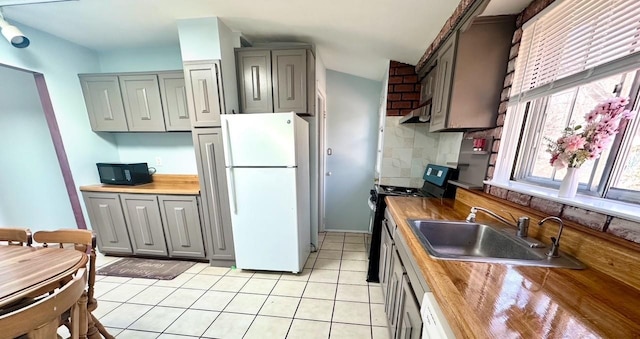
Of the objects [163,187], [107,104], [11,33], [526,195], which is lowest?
[163,187]

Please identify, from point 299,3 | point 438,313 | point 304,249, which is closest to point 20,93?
point 299,3

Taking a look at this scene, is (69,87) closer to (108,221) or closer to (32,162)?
(32,162)

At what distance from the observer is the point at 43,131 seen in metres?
2.41

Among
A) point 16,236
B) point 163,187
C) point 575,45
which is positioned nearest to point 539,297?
point 575,45

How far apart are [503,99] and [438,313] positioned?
4.95 feet

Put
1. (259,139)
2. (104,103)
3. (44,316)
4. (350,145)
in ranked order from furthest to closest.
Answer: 1. (350,145)
2. (104,103)
3. (259,139)
4. (44,316)

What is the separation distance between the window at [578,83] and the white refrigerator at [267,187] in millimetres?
1673

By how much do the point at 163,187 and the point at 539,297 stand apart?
3265mm

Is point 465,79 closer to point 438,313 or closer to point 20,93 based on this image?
point 438,313

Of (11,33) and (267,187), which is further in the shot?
(267,187)

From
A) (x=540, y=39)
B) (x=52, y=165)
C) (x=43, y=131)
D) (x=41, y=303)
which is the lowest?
(x=41, y=303)

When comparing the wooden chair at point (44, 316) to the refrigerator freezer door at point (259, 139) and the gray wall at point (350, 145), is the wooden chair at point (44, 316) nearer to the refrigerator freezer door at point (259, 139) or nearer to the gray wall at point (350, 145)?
the refrigerator freezer door at point (259, 139)

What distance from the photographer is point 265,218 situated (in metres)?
2.03

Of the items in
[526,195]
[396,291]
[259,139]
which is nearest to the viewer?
[526,195]
